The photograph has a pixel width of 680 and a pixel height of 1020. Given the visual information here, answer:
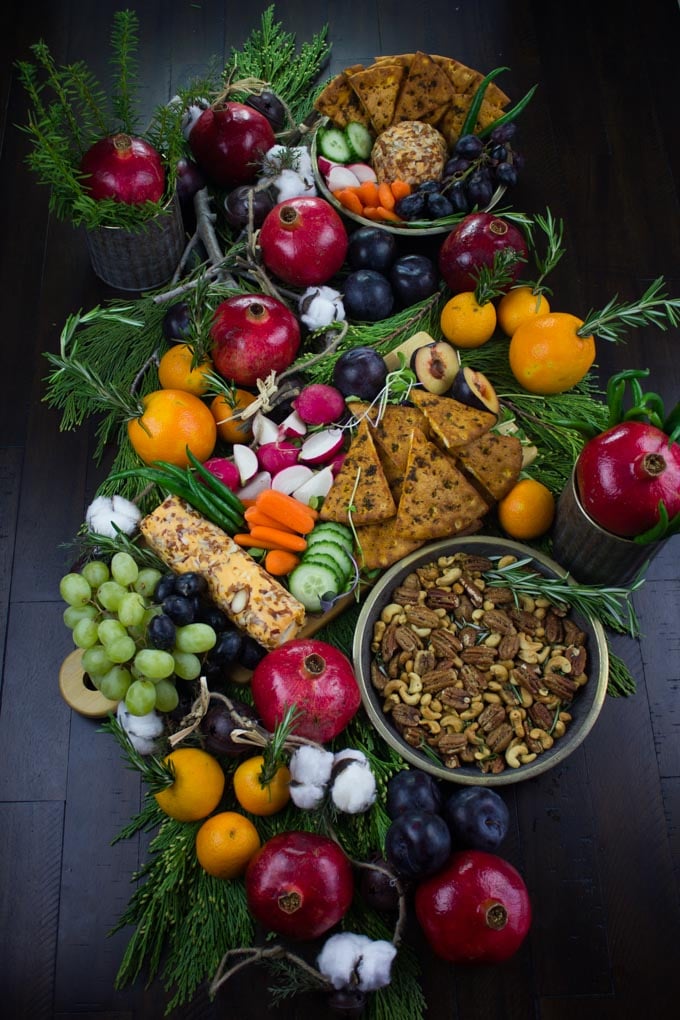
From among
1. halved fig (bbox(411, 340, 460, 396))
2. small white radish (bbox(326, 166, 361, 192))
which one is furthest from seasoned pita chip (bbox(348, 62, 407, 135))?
halved fig (bbox(411, 340, 460, 396))

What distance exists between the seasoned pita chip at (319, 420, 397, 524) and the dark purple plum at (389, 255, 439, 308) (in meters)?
0.43

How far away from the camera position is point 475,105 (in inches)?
73.8

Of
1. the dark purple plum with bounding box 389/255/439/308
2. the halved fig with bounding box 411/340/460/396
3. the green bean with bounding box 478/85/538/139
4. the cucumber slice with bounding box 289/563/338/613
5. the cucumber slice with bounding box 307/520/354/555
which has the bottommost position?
the cucumber slice with bounding box 289/563/338/613

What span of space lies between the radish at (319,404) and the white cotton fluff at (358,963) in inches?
35.3

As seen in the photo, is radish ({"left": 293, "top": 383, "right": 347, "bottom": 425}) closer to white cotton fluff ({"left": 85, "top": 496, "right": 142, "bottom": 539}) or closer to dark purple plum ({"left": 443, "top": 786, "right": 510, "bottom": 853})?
white cotton fluff ({"left": 85, "top": 496, "right": 142, "bottom": 539})

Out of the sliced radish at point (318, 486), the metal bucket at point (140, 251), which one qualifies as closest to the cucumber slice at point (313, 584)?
the sliced radish at point (318, 486)

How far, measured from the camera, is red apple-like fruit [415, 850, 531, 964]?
4.13 ft

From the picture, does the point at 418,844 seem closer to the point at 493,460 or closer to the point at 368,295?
the point at 493,460

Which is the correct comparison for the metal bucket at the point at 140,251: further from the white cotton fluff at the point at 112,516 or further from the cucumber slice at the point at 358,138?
the white cotton fluff at the point at 112,516

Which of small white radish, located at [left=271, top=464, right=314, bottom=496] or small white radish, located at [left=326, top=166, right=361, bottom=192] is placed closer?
small white radish, located at [left=271, top=464, right=314, bottom=496]

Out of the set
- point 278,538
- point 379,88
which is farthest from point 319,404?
point 379,88

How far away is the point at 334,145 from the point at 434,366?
0.63 metres

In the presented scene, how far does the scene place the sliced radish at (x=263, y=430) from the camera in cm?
166

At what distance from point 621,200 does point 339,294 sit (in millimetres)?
851
